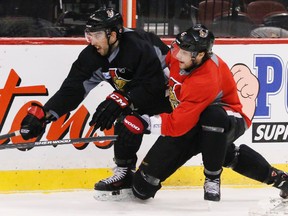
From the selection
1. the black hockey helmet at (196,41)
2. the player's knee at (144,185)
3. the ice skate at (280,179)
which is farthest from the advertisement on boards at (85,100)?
the black hockey helmet at (196,41)

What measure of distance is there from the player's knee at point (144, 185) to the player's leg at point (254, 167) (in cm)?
31

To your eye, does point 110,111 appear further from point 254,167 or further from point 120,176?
point 254,167

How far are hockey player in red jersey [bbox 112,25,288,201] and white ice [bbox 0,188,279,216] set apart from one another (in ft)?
0.34

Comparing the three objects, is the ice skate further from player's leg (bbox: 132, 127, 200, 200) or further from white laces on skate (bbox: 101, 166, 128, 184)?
white laces on skate (bbox: 101, 166, 128, 184)

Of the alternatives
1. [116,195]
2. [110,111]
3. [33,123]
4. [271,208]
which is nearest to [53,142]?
[33,123]

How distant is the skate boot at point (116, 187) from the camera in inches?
135

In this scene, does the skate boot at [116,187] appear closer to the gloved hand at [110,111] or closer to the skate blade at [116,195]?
the skate blade at [116,195]

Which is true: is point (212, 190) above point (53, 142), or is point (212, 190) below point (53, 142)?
below

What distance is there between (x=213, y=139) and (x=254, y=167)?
28cm

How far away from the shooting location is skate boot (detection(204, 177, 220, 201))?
3.14 meters

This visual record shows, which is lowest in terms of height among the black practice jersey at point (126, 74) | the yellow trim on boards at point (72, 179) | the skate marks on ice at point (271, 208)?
the yellow trim on boards at point (72, 179)

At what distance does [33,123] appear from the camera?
3.21 meters

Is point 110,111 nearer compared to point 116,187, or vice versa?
point 110,111

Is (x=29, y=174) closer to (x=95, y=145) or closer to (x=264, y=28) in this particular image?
(x=95, y=145)
